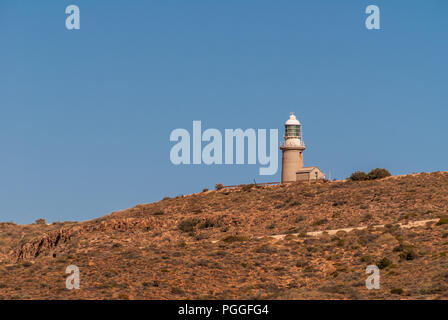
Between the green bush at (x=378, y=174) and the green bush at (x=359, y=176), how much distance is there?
407mm

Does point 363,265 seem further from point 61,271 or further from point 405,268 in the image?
point 61,271

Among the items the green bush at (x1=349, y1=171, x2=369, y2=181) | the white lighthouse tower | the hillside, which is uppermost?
the white lighthouse tower

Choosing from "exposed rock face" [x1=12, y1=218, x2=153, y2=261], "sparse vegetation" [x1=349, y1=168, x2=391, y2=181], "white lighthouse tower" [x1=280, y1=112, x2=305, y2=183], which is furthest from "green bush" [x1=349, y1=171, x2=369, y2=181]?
"exposed rock face" [x1=12, y1=218, x2=153, y2=261]

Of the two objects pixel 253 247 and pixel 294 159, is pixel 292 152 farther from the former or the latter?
pixel 253 247

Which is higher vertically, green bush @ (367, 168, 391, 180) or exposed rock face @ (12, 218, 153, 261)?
green bush @ (367, 168, 391, 180)

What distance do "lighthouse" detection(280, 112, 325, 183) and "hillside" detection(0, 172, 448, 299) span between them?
2334 mm

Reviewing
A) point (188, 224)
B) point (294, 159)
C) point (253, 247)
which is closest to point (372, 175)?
point (294, 159)

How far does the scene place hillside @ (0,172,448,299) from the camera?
5028cm

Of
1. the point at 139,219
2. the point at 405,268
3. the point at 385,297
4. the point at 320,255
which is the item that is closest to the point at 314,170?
the point at 139,219

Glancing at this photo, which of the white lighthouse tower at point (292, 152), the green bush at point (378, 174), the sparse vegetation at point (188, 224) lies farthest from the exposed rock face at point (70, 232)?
the green bush at point (378, 174)

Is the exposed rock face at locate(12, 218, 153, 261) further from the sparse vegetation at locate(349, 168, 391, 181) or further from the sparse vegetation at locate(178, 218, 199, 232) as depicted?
the sparse vegetation at locate(349, 168, 391, 181)

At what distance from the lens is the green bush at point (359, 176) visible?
86.3 m

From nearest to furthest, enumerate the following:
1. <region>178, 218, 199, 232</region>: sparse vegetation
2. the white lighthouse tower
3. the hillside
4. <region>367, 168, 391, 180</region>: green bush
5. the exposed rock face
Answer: the hillside, <region>178, 218, 199, 232</region>: sparse vegetation, the exposed rock face, <region>367, 168, 391, 180</region>: green bush, the white lighthouse tower
